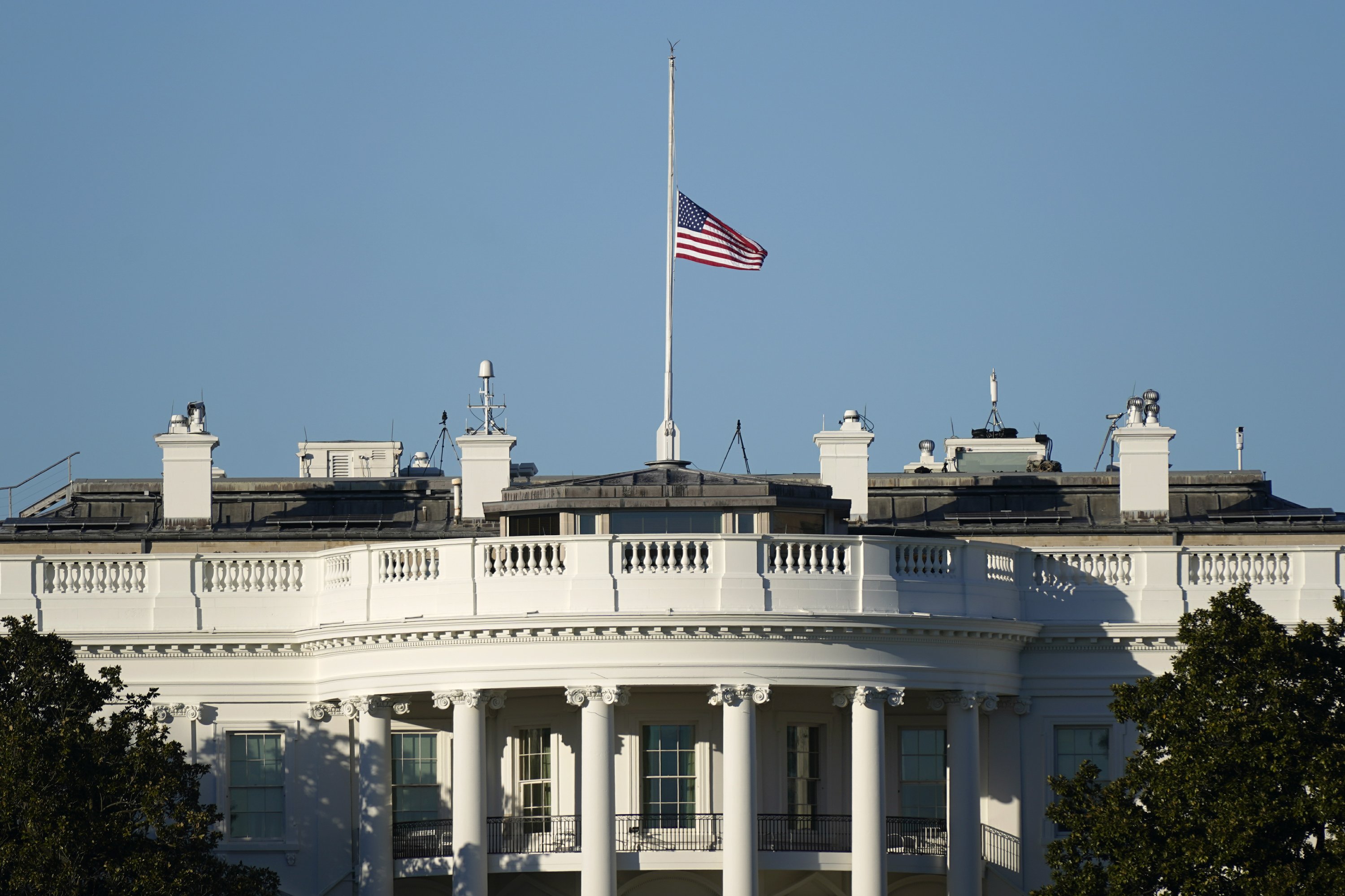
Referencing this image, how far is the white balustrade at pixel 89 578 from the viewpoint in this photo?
5503cm

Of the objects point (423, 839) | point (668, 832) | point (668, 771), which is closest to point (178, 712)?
point (423, 839)

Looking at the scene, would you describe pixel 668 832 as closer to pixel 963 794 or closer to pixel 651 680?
pixel 651 680

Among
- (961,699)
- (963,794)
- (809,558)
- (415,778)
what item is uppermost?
(809,558)

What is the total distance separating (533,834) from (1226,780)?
1467 centimetres

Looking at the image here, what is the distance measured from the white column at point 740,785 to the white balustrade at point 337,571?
7.80 metres

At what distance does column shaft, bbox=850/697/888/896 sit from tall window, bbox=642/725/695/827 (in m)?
3.60

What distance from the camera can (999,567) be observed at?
178 ft

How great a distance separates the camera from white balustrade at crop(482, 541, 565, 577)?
51219 millimetres

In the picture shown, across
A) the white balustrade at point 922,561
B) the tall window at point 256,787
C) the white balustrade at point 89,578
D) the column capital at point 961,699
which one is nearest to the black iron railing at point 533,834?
the tall window at point 256,787

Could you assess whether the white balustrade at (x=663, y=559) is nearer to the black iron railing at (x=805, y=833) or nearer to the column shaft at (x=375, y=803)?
the black iron railing at (x=805, y=833)

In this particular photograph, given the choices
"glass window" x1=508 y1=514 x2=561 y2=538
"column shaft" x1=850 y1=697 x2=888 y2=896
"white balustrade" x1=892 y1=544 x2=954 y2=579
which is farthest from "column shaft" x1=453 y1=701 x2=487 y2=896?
"white balustrade" x1=892 y1=544 x2=954 y2=579

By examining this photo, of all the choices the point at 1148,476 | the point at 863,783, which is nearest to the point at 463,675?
the point at 863,783

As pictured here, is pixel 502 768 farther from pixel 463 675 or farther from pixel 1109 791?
pixel 1109 791

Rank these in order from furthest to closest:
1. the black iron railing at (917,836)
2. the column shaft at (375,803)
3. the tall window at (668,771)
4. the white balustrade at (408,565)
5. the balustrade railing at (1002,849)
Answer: the balustrade railing at (1002,849)
the tall window at (668,771)
the black iron railing at (917,836)
the column shaft at (375,803)
the white balustrade at (408,565)
